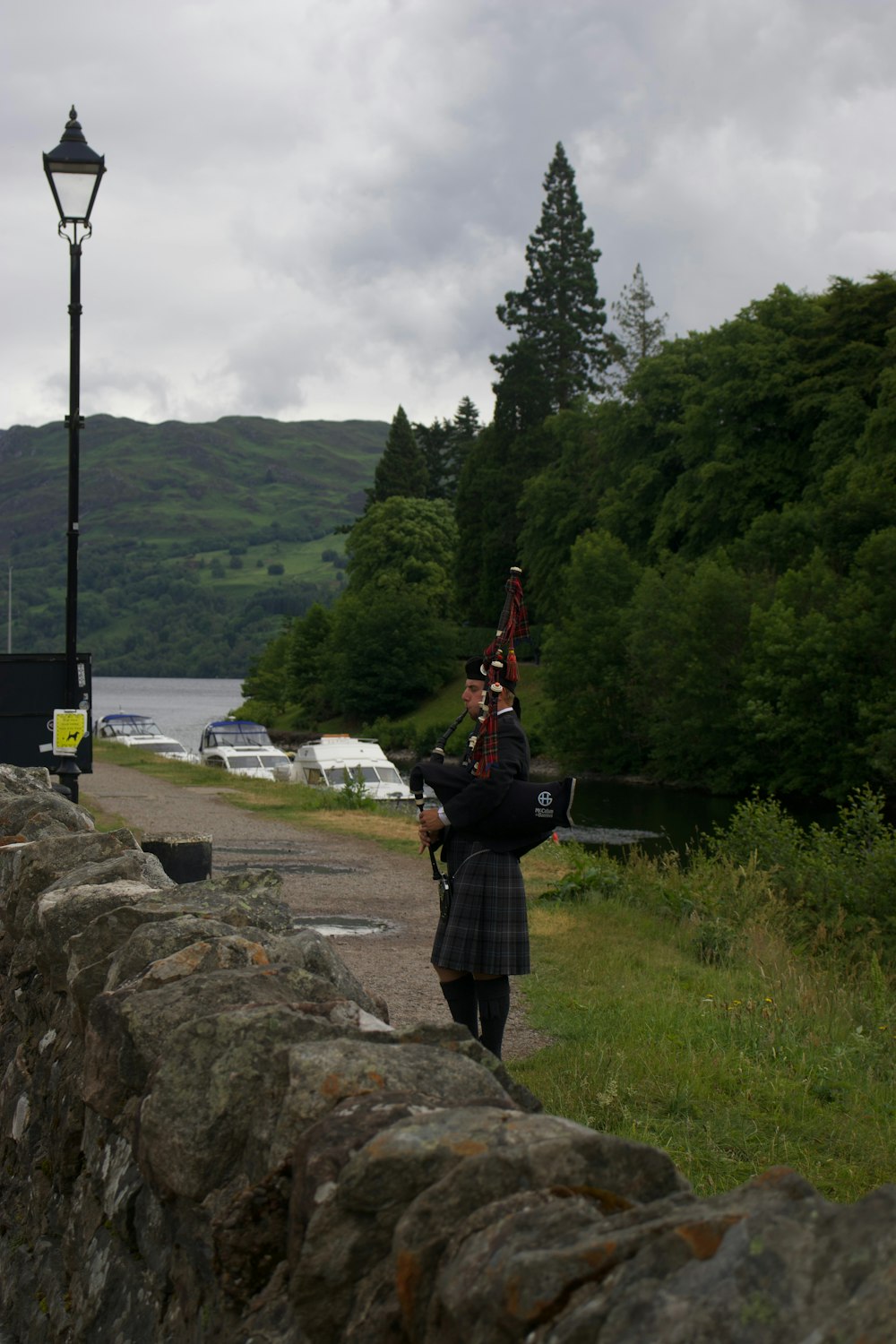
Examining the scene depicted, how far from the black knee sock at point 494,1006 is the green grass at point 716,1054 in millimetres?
452

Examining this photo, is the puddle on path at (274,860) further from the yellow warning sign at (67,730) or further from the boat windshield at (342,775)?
the boat windshield at (342,775)

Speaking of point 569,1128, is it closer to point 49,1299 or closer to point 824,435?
point 49,1299

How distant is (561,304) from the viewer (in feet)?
319

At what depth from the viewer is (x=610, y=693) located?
67375 millimetres

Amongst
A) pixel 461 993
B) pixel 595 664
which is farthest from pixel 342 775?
pixel 461 993

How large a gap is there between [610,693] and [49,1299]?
63934 millimetres

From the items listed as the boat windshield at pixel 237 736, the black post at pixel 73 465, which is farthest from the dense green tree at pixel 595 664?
the black post at pixel 73 465

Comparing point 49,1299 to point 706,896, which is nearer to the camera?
point 49,1299

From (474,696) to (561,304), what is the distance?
94.2 metres

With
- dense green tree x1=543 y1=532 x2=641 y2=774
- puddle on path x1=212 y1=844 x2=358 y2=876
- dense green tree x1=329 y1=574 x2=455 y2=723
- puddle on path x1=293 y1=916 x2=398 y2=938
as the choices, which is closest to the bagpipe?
puddle on path x1=293 y1=916 x2=398 y2=938

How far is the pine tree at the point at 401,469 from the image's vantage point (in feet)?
376

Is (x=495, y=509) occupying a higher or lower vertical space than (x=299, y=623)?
higher

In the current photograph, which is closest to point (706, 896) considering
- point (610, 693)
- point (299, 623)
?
point (610, 693)

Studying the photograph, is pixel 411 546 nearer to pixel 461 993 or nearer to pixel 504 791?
pixel 461 993
